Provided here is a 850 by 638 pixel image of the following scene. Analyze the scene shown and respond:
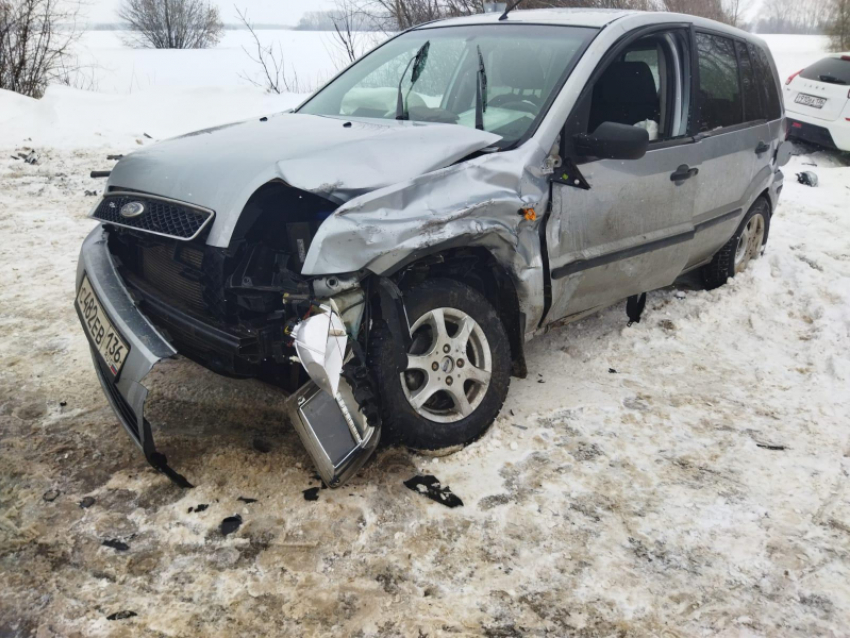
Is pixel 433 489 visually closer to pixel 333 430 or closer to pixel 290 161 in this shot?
pixel 333 430

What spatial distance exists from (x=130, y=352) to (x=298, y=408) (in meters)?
0.66

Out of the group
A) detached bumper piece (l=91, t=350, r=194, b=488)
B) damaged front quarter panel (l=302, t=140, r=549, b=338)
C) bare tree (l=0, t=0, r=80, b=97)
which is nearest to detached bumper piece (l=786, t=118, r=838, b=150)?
damaged front quarter panel (l=302, t=140, r=549, b=338)

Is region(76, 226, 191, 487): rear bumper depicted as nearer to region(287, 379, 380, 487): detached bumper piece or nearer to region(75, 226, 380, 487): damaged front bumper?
region(75, 226, 380, 487): damaged front bumper

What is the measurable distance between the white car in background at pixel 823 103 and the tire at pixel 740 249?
508 centimetres

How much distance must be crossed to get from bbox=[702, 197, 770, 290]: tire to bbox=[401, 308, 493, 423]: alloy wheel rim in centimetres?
271

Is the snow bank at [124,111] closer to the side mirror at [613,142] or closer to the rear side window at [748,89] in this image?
the rear side window at [748,89]

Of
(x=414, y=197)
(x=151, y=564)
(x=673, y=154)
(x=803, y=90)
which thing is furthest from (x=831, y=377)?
(x=803, y=90)

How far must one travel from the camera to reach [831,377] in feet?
13.1

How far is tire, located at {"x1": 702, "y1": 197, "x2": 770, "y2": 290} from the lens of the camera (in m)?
4.98

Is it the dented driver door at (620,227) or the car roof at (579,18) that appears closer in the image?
the dented driver door at (620,227)

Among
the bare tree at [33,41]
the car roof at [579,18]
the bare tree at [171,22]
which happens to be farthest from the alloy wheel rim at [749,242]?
the bare tree at [171,22]

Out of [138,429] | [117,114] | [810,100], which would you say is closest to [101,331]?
[138,429]

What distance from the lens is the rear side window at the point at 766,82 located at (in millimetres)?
4880

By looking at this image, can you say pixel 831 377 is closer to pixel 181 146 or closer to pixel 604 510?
pixel 604 510
